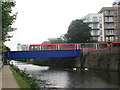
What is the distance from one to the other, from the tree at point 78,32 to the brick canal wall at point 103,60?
20104 mm

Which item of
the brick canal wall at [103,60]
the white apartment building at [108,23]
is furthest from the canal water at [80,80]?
the white apartment building at [108,23]

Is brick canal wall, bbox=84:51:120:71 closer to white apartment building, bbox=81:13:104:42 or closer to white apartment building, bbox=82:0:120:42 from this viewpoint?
white apartment building, bbox=82:0:120:42

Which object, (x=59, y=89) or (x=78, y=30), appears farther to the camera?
(x=78, y=30)

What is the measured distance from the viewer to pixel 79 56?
59.2m

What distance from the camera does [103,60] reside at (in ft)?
154

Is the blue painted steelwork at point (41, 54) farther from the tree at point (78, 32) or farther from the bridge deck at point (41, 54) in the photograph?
the tree at point (78, 32)

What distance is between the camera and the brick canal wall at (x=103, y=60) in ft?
138

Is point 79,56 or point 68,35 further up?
point 68,35

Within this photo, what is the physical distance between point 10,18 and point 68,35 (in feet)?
194

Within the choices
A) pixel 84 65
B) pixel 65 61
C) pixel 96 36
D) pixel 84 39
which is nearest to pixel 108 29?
pixel 96 36

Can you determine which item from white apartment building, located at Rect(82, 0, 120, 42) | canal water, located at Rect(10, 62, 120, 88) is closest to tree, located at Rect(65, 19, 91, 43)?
white apartment building, located at Rect(82, 0, 120, 42)

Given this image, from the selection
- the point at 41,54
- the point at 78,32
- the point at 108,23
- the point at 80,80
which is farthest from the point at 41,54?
the point at 108,23

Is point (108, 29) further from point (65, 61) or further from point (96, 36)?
point (65, 61)

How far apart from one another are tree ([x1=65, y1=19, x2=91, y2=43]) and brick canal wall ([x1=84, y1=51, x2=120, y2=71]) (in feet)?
66.0
